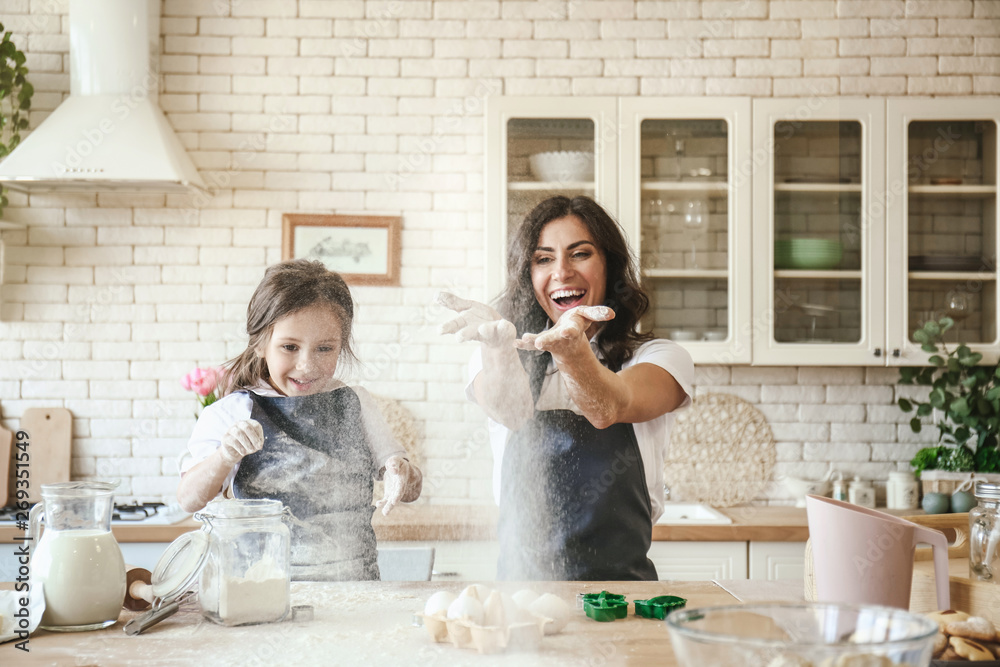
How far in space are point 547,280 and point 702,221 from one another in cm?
124

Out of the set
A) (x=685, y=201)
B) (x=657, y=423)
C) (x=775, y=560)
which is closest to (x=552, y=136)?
(x=685, y=201)

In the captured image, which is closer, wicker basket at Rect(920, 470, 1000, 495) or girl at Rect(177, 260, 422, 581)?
girl at Rect(177, 260, 422, 581)

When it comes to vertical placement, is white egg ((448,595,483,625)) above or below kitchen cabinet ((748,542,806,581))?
above

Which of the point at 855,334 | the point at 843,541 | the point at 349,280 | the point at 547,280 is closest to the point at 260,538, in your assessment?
the point at 349,280

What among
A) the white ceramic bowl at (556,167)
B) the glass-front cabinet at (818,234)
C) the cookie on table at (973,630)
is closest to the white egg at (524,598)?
the cookie on table at (973,630)

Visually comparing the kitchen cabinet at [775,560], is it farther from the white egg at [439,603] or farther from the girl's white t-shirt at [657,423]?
the white egg at [439,603]

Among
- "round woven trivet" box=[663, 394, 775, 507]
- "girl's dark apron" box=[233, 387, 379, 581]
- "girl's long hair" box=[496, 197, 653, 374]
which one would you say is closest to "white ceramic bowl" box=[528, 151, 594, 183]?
"girl's long hair" box=[496, 197, 653, 374]

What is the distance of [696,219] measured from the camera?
6.34 ft

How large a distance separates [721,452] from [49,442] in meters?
1.74

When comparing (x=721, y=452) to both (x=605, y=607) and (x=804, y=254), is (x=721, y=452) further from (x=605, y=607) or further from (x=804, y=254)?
(x=605, y=607)

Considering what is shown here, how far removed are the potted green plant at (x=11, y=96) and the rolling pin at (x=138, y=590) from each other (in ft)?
5.16

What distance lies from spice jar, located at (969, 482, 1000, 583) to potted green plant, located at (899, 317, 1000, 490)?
132 centimetres

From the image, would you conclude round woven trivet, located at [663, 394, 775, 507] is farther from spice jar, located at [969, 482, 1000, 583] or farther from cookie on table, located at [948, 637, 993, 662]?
cookie on table, located at [948, 637, 993, 662]

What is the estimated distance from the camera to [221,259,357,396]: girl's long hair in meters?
0.71
